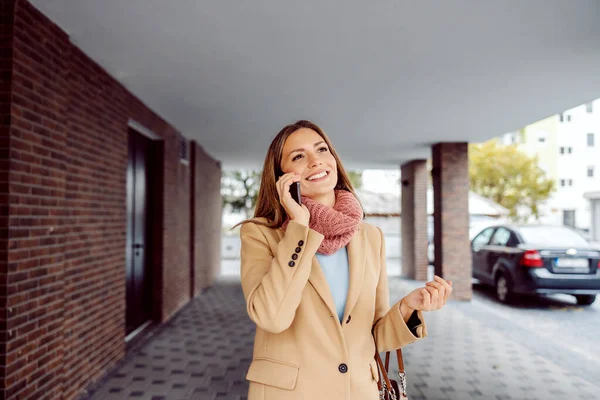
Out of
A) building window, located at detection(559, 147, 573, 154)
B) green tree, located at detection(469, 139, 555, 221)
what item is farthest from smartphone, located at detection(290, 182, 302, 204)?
green tree, located at detection(469, 139, 555, 221)

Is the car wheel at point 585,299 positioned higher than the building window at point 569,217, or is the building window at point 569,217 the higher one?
the building window at point 569,217

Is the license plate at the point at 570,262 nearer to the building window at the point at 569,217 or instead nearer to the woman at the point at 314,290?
the woman at the point at 314,290

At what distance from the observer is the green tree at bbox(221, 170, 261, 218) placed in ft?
80.7

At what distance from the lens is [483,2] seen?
2.96 meters

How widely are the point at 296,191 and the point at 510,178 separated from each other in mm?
21534

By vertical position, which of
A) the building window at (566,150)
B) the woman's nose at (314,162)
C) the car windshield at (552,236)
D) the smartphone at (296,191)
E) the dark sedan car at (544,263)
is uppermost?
the building window at (566,150)

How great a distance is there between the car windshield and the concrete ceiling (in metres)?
2.37

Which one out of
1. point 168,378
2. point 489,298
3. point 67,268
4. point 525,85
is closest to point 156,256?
point 168,378

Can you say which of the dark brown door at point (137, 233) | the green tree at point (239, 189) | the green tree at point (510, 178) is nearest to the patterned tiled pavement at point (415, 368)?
the dark brown door at point (137, 233)

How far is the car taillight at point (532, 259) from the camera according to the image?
7500mm

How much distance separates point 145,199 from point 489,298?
694 cm

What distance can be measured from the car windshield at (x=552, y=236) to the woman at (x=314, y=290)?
24.2ft

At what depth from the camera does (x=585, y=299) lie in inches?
323

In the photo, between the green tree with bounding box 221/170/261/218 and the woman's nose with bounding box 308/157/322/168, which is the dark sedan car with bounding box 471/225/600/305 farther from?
the green tree with bounding box 221/170/261/218
